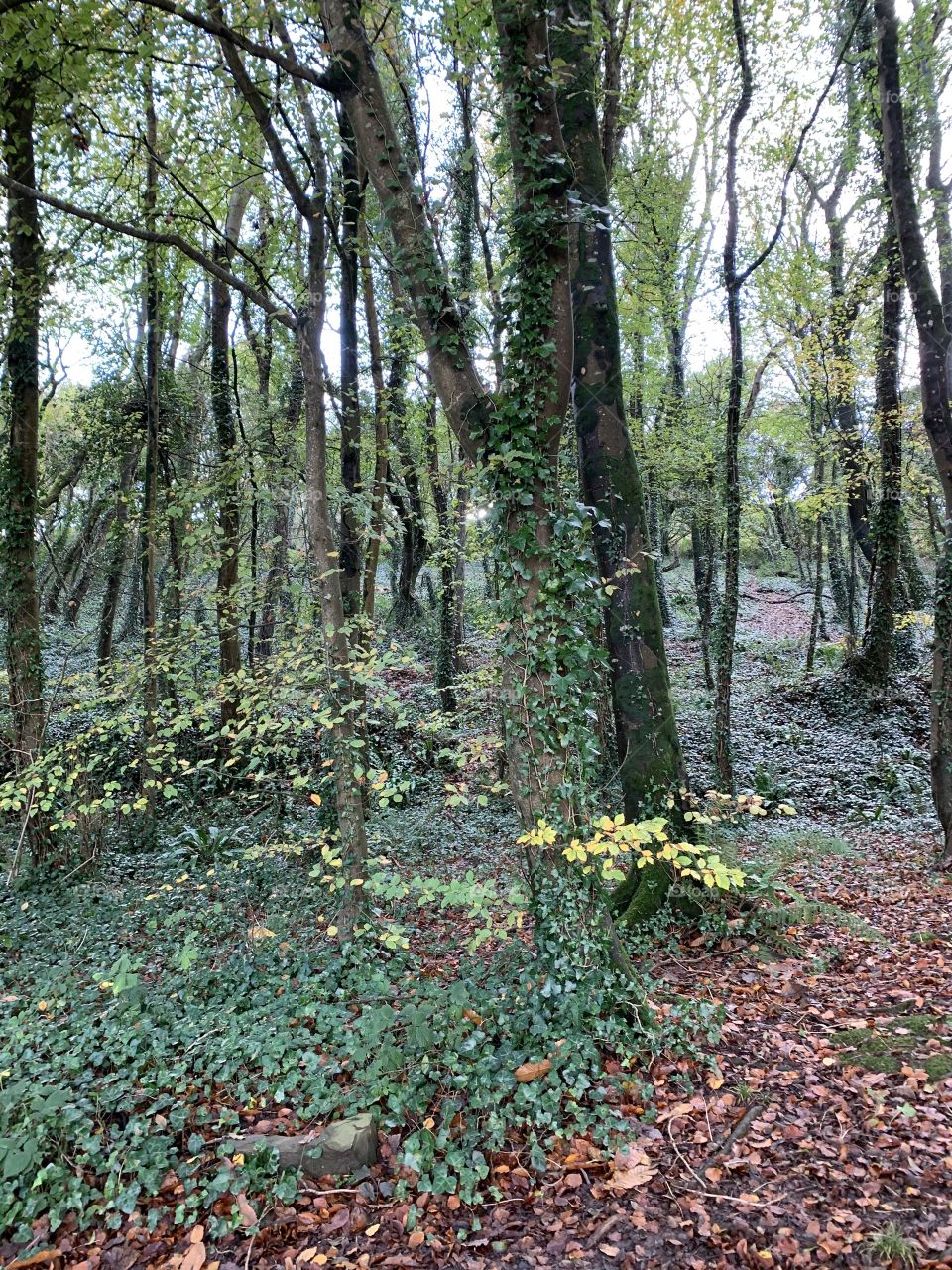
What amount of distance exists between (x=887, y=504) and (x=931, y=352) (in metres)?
6.32

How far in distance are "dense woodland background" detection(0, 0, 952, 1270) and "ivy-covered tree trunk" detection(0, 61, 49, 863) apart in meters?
0.06

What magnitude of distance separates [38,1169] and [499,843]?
6.15m

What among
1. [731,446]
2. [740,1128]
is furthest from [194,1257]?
[731,446]

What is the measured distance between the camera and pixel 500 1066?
374cm

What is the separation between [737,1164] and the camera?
317cm

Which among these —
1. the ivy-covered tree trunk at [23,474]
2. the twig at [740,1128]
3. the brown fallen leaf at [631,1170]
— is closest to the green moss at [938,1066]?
the twig at [740,1128]

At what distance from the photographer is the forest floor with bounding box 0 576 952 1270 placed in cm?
282

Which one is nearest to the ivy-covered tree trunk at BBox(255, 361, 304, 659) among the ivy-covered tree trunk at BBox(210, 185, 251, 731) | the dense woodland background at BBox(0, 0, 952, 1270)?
the dense woodland background at BBox(0, 0, 952, 1270)

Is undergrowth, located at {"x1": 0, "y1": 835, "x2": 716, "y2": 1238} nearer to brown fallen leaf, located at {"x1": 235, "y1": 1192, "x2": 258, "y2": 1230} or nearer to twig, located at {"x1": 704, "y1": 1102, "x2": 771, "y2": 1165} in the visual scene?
brown fallen leaf, located at {"x1": 235, "y1": 1192, "x2": 258, "y2": 1230}

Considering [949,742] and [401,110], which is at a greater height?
[401,110]

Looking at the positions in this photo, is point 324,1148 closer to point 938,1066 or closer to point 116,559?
point 938,1066

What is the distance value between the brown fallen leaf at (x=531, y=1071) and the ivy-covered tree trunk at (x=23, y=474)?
23.9 feet

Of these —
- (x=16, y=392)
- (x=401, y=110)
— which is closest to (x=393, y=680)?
(x=16, y=392)

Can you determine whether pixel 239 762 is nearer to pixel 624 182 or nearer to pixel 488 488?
pixel 488 488
